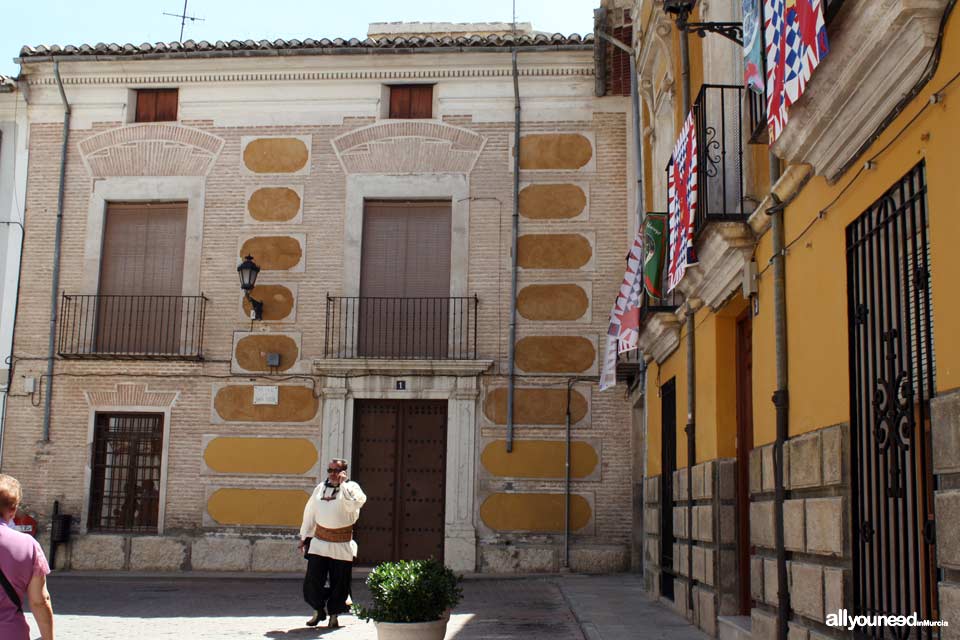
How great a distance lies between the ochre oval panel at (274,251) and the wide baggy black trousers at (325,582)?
7.07 metres

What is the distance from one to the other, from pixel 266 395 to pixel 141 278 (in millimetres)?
2647

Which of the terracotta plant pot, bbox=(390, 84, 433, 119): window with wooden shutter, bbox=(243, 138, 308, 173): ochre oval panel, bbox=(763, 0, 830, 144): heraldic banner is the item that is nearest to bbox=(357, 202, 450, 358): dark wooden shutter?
bbox=(243, 138, 308, 173): ochre oval panel

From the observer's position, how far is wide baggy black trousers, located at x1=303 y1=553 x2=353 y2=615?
30.8ft

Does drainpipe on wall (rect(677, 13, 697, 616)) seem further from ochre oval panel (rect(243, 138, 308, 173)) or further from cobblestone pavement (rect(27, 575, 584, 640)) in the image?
ochre oval panel (rect(243, 138, 308, 173))

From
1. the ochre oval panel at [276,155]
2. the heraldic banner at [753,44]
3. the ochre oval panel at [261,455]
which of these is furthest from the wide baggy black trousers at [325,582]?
the ochre oval panel at [276,155]

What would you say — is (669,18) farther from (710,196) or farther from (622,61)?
(622,61)

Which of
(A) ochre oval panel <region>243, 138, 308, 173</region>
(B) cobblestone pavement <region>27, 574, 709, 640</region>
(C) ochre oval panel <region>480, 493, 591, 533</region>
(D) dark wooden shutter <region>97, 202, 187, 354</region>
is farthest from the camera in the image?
(A) ochre oval panel <region>243, 138, 308, 173</region>

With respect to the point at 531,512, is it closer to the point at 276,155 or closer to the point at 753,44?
the point at 276,155

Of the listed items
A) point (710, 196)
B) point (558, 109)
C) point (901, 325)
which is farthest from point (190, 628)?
point (558, 109)

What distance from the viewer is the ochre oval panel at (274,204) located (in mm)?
16000

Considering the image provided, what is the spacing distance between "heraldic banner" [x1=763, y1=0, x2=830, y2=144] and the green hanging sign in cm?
450

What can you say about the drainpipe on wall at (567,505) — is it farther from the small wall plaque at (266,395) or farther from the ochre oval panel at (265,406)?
the small wall plaque at (266,395)

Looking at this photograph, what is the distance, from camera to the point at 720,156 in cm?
832

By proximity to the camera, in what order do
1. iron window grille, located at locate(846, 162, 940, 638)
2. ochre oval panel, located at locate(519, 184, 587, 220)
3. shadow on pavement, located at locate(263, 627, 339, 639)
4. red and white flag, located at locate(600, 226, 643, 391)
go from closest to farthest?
iron window grille, located at locate(846, 162, 940, 638) < shadow on pavement, located at locate(263, 627, 339, 639) < red and white flag, located at locate(600, 226, 643, 391) < ochre oval panel, located at locate(519, 184, 587, 220)
